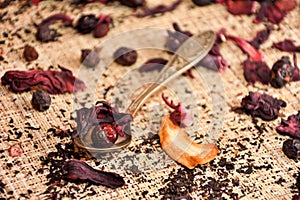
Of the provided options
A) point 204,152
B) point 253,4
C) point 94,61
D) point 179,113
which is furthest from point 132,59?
point 253,4

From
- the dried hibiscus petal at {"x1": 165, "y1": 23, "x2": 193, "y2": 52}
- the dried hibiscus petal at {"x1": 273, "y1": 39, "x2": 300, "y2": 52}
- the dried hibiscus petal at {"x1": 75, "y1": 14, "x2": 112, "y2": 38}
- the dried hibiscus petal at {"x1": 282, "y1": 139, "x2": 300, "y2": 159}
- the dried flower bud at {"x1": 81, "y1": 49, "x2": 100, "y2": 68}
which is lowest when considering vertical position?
the dried hibiscus petal at {"x1": 282, "y1": 139, "x2": 300, "y2": 159}

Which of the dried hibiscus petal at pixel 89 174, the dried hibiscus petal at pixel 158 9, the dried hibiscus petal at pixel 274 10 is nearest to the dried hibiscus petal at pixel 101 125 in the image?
the dried hibiscus petal at pixel 89 174

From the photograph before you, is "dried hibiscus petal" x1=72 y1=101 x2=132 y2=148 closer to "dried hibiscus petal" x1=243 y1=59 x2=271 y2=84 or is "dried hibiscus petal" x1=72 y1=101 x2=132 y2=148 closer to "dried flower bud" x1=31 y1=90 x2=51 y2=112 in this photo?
"dried flower bud" x1=31 y1=90 x2=51 y2=112

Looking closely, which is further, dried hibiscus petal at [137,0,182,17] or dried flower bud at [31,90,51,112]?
dried hibiscus petal at [137,0,182,17]

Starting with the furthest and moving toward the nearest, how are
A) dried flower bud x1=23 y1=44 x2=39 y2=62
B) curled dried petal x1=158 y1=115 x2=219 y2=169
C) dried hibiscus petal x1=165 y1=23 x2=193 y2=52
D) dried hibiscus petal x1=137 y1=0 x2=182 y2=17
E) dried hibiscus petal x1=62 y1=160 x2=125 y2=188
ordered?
dried hibiscus petal x1=137 y1=0 x2=182 y2=17 → dried hibiscus petal x1=165 y1=23 x2=193 y2=52 → dried flower bud x1=23 y1=44 x2=39 y2=62 → curled dried petal x1=158 y1=115 x2=219 y2=169 → dried hibiscus petal x1=62 y1=160 x2=125 y2=188

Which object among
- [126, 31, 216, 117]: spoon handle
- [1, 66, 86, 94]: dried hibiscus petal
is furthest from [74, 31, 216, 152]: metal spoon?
[1, 66, 86, 94]: dried hibiscus petal

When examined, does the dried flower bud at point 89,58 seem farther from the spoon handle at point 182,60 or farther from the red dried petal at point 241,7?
the red dried petal at point 241,7
